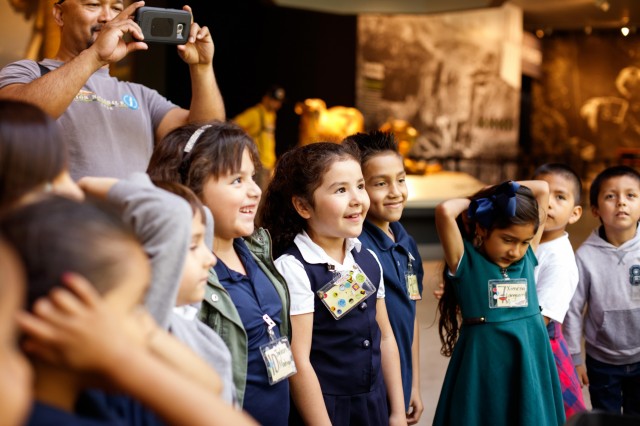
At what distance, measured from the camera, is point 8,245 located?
906mm

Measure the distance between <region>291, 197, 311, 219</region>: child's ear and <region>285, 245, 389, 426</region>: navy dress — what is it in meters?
0.13

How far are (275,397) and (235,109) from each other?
10973 millimetres

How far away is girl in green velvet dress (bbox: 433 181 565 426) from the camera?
273 centimetres

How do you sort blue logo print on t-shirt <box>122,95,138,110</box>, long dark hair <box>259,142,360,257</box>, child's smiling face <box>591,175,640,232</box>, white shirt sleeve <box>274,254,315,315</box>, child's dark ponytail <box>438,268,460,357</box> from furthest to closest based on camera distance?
child's smiling face <box>591,175,640,232</box> → child's dark ponytail <box>438,268,460,357</box> → blue logo print on t-shirt <box>122,95,138,110</box> → long dark hair <box>259,142,360,257</box> → white shirt sleeve <box>274,254,315,315</box>

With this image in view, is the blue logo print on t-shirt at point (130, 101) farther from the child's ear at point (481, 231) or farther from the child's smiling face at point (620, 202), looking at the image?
the child's smiling face at point (620, 202)

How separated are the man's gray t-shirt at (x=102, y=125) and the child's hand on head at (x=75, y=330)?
1.60 m

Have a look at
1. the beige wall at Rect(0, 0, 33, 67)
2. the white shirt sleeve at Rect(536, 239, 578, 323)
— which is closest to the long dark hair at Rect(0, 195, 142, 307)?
the white shirt sleeve at Rect(536, 239, 578, 323)

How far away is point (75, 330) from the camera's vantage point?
0.91 metres

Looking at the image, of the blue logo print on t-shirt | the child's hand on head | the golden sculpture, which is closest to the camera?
the child's hand on head

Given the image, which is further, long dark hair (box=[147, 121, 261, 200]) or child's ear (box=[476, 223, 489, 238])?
child's ear (box=[476, 223, 489, 238])

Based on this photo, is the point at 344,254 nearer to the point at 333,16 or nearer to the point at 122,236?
the point at 122,236

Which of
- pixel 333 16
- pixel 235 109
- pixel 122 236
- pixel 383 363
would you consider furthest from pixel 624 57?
pixel 122 236

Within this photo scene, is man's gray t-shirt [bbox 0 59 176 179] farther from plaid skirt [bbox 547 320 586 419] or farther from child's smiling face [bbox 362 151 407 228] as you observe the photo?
plaid skirt [bbox 547 320 586 419]

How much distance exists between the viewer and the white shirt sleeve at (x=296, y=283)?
7.50 feet
